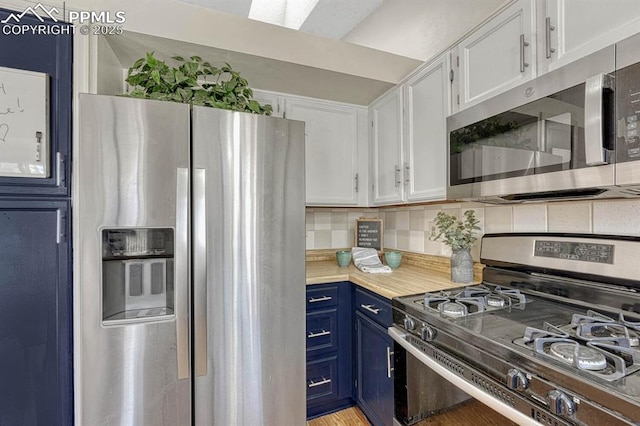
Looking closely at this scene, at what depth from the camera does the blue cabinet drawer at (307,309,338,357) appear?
173cm

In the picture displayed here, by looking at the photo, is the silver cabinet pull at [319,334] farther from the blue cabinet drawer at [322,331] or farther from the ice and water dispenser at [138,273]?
the ice and water dispenser at [138,273]

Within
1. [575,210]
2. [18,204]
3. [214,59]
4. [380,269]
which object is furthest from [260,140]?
[575,210]

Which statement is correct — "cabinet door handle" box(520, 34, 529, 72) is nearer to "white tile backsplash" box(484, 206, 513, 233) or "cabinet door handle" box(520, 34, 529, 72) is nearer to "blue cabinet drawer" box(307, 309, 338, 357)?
"white tile backsplash" box(484, 206, 513, 233)

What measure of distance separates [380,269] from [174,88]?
1539 mm

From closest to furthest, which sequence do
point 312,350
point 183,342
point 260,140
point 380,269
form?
point 183,342
point 260,140
point 312,350
point 380,269

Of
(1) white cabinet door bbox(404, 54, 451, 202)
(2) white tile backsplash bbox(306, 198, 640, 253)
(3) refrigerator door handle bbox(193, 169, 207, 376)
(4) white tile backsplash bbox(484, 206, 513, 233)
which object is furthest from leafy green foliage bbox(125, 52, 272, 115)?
(4) white tile backsplash bbox(484, 206, 513, 233)

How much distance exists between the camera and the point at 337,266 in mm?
2176

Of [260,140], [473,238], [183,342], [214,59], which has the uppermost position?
[214,59]

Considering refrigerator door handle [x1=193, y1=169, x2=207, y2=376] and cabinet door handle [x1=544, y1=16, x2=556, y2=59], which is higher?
cabinet door handle [x1=544, y1=16, x2=556, y2=59]

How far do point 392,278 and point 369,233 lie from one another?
2.08 ft

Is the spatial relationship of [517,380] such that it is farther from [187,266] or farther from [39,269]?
[39,269]

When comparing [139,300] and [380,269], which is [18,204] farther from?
[380,269]

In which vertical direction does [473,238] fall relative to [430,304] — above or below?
above

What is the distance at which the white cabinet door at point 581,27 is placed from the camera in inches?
33.3
